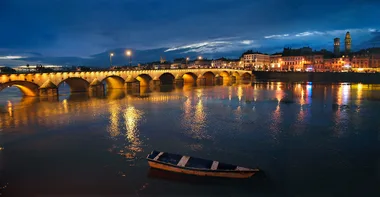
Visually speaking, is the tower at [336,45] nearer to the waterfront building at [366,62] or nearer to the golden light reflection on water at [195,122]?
the waterfront building at [366,62]

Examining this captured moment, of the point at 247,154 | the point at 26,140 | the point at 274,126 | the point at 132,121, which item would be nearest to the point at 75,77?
the point at 132,121

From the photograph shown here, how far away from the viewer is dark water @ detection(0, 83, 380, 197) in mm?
11844

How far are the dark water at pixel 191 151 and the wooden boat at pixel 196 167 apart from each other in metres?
0.31

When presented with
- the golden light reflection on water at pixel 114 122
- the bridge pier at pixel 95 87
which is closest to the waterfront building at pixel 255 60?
the bridge pier at pixel 95 87

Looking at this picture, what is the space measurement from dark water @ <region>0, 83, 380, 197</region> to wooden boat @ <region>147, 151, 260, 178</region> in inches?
12.4

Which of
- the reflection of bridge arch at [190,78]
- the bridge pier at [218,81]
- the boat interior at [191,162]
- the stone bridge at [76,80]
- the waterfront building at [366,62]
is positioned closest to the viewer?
the boat interior at [191,162]

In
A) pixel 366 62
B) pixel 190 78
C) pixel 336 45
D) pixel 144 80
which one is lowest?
pixel 144 80

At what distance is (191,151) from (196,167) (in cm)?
384

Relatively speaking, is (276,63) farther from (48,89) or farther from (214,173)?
(214,173)

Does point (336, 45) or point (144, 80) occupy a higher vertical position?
point (336, 45)

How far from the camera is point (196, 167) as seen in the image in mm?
12477

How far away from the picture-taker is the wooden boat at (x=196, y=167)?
39.4 feet

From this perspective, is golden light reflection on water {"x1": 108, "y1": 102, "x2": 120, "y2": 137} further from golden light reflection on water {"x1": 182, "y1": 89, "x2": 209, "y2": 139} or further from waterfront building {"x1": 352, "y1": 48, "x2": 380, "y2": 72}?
waterfront building {"x1": 352, "y1": 48, "x2": 380, "y2": 72}

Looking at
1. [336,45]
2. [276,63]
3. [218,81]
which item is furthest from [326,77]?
[336,45]
